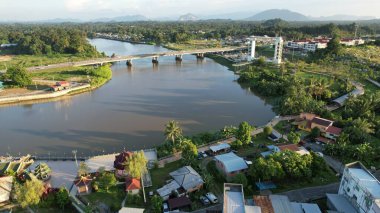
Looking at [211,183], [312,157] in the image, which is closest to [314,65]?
[312,157]

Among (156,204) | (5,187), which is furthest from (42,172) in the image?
(156,204)

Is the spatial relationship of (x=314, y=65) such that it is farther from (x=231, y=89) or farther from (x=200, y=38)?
(x=200, y=38)

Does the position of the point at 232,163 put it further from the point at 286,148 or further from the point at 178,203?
the point at 178,203

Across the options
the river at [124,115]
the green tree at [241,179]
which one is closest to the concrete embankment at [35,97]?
the river at [124,115]

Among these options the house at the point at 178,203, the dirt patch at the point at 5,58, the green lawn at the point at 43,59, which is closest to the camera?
the house at the point at 178,203

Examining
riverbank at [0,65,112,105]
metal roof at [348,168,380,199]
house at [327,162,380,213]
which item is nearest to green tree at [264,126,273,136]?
house at [327,162,380,213]

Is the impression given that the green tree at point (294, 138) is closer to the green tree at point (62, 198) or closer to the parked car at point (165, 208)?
the parked car at point (165, 208)
